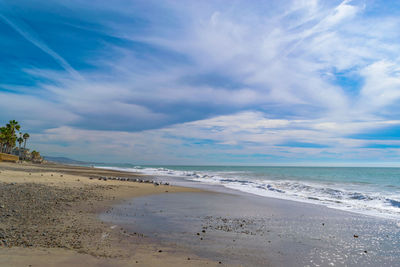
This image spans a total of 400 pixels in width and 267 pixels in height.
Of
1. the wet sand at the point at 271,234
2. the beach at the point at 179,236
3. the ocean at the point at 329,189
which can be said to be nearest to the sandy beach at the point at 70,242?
the beach at the point at 179,236

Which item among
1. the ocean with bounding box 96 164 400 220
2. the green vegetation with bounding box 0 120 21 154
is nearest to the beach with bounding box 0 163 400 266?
the ocean with bounding box 96 164 400 220

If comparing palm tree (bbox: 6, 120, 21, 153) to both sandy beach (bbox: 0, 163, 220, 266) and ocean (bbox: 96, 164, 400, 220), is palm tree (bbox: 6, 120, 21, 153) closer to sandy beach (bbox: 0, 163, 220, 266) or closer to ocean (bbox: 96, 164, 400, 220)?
ocean (bbox: 96, 164, 400, 220)

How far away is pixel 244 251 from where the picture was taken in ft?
21.8

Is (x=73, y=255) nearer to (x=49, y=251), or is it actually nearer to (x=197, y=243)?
(x=49, y=251)

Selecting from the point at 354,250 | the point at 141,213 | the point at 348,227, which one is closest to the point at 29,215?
the point at 141,213

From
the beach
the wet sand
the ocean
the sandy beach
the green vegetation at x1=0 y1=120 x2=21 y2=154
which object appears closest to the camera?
the sandy beach

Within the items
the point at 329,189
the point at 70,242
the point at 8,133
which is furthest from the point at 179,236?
the point at 8,133

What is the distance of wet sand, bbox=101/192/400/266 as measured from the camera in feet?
20.9

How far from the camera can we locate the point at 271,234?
8.36m

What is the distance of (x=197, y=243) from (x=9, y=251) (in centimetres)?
468

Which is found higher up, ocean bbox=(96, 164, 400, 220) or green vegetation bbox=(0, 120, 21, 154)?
green vegetation bbox=(0, 120, 21, 154)

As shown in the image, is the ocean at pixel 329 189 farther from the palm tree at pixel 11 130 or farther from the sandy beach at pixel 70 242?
the palm tree at pixel 11 130

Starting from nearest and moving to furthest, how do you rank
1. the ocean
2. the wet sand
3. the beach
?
the beach
the wet sand
the ocean

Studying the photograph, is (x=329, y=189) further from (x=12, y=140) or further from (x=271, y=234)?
(x=12, y=140)
